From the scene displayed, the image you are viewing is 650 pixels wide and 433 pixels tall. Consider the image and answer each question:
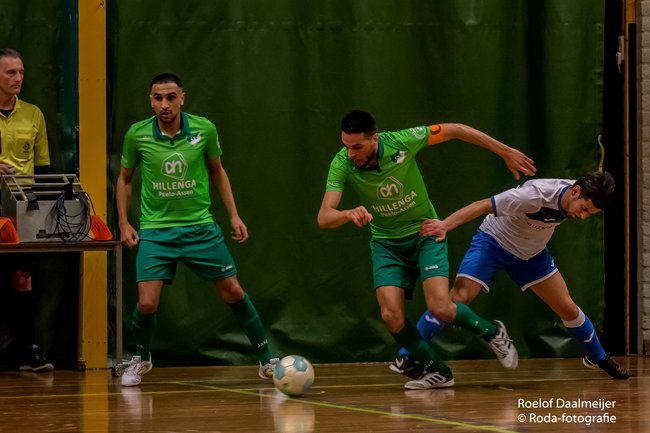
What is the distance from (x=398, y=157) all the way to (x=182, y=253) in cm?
Result: 148

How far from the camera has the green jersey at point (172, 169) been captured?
706 centimetres

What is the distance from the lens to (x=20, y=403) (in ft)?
19.8

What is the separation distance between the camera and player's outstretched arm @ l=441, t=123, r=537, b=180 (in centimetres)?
637

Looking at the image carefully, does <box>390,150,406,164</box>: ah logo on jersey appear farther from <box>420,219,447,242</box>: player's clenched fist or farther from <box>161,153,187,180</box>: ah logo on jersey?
<box>161,153,187,180</box>: ah logo on jersey

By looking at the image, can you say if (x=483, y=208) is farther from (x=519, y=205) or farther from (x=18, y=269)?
(x=18, y=269)

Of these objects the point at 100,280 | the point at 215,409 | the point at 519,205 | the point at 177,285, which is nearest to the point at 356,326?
the point at 177,285

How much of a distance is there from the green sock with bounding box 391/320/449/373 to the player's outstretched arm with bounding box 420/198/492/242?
56 centimetres

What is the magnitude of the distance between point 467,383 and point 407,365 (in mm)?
496

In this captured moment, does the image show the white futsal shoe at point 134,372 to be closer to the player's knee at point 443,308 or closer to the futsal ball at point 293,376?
the futsal ball at point 293,376

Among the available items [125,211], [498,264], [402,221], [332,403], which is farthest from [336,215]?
[125,211]

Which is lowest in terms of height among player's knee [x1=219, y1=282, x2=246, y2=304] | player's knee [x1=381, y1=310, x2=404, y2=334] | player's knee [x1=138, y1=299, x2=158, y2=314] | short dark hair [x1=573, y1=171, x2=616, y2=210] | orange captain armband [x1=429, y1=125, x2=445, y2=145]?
player's knee [x1=381, y1=310, x2=404, y2=334]

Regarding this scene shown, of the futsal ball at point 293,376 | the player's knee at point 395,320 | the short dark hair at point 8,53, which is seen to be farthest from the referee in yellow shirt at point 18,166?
the player's knee at point 395,320

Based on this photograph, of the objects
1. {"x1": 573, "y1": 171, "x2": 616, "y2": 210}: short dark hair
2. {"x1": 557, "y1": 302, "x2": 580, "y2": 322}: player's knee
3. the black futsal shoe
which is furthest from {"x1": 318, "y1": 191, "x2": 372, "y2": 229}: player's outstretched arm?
the black futsal shoe

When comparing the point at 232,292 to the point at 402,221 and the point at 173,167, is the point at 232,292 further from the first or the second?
the point at 402,221
